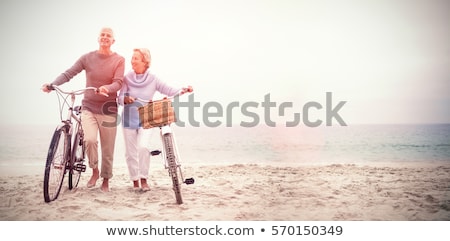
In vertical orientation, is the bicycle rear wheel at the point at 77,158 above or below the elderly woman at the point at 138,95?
below

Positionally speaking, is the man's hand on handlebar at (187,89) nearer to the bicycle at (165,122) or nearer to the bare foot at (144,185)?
the bicycle at (165,122)

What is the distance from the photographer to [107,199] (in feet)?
9.52

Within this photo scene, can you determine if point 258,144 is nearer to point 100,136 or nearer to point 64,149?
point 100,136

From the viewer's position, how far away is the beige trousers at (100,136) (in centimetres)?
285

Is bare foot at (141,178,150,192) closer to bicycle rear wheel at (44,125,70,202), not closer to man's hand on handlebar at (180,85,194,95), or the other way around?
bicycle rear wheel at (44,125,70,202)

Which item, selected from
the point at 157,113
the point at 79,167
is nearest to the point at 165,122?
the point at 157,113

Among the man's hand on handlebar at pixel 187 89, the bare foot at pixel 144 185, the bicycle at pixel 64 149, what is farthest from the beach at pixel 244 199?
the man's hand on handlebar at pixel 187 89

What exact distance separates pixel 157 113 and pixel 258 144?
3.12 metres

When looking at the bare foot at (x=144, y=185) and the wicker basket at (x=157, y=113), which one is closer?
the wicker basket at (x=157, y=113)

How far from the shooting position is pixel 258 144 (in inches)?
216

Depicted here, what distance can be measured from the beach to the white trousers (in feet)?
0.68

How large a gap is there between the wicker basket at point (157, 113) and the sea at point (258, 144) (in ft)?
1.35

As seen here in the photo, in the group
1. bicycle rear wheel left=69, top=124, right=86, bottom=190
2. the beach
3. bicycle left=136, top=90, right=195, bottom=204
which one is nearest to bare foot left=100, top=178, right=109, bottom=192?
the beach

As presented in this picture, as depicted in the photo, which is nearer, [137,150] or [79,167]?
[79,167]
